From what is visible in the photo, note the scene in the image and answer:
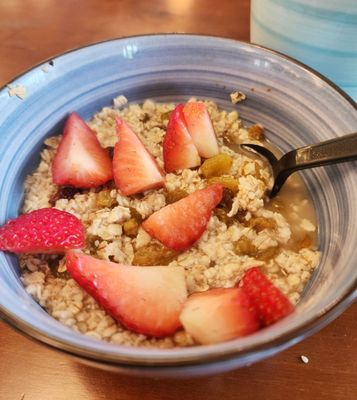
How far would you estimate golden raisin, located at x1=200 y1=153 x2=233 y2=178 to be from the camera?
0.85 metres

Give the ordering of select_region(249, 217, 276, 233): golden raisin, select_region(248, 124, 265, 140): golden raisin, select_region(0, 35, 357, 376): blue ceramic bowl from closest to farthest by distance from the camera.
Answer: select_region(0, 35, 357, 376): blue ceramic bowl, select_region(249, 217, 276, 233): golden raisin, select_region(248, 124, 265, 140): golden raisin

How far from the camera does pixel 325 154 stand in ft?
2.43

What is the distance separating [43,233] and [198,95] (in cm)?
46

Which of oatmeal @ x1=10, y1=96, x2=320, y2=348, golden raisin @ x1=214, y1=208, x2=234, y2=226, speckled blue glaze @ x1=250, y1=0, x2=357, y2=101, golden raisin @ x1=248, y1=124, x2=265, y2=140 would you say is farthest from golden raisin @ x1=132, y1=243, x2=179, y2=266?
speckled blue glaze @ x1=250, y1=0, x2=357, y2=101

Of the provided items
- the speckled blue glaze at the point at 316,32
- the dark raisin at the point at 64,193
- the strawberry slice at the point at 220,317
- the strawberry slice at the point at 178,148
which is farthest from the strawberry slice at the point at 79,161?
the speckled blue glaze at the point at 316,32

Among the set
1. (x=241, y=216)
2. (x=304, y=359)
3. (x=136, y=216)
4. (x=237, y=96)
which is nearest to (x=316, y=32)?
(x=237, y=96)

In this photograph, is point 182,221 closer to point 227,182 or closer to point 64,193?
point 227,182

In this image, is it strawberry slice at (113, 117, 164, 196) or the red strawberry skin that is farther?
strawberry slice at (113, 117, 164, 196)

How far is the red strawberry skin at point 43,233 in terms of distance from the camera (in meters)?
0.70

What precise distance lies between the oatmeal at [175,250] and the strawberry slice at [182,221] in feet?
0.05

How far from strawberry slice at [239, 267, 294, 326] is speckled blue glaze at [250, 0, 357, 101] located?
523 millimetres

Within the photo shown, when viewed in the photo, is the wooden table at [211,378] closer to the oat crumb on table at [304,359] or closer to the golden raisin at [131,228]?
the oat crumb on table at [304,359]

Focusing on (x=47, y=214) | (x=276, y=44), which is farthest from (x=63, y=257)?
(x=276, y=44)

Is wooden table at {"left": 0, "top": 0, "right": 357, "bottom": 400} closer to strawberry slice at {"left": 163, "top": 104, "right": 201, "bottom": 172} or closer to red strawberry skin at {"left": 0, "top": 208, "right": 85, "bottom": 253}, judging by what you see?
red strawberry skin at {"left": 0, "top": 208, "right": 85, "bottom": 253}
